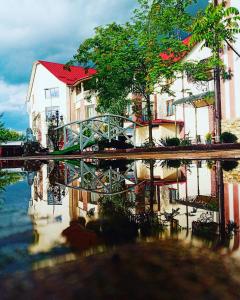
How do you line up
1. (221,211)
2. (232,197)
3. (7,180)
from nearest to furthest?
1. (221,211)
2. (232,197)
3. (7,180)

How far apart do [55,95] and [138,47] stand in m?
26.3

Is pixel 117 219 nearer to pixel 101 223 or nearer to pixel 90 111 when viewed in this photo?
pixel 101 223

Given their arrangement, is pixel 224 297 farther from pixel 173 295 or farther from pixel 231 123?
pixel 231 123

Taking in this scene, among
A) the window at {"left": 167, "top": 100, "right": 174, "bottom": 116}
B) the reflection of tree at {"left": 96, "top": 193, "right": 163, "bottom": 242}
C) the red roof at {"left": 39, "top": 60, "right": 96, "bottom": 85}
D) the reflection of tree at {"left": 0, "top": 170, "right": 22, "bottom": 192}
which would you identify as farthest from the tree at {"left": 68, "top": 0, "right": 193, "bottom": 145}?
the red roof at {"left": 39, "top": 60, "right": 96, "bottom": 85}

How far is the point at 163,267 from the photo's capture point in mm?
1400

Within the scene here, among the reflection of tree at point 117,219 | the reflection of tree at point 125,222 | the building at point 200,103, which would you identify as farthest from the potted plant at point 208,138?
the reflection of tree at point 125,222

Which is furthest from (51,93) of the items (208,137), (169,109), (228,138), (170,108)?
(228,138)

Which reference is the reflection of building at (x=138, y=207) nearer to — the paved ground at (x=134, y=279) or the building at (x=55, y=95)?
the paved ground at (x=134, y=279)

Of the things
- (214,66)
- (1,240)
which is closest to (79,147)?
(214,66)

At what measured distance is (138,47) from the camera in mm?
21141

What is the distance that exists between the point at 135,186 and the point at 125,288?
12.7 feet

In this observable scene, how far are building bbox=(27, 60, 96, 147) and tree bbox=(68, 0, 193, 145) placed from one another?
663 inches

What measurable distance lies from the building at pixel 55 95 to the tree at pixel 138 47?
16837mm

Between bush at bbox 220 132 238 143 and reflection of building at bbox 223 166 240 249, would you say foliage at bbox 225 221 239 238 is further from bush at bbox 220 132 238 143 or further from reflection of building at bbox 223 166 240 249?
bush at bbox 220 132 238 143
